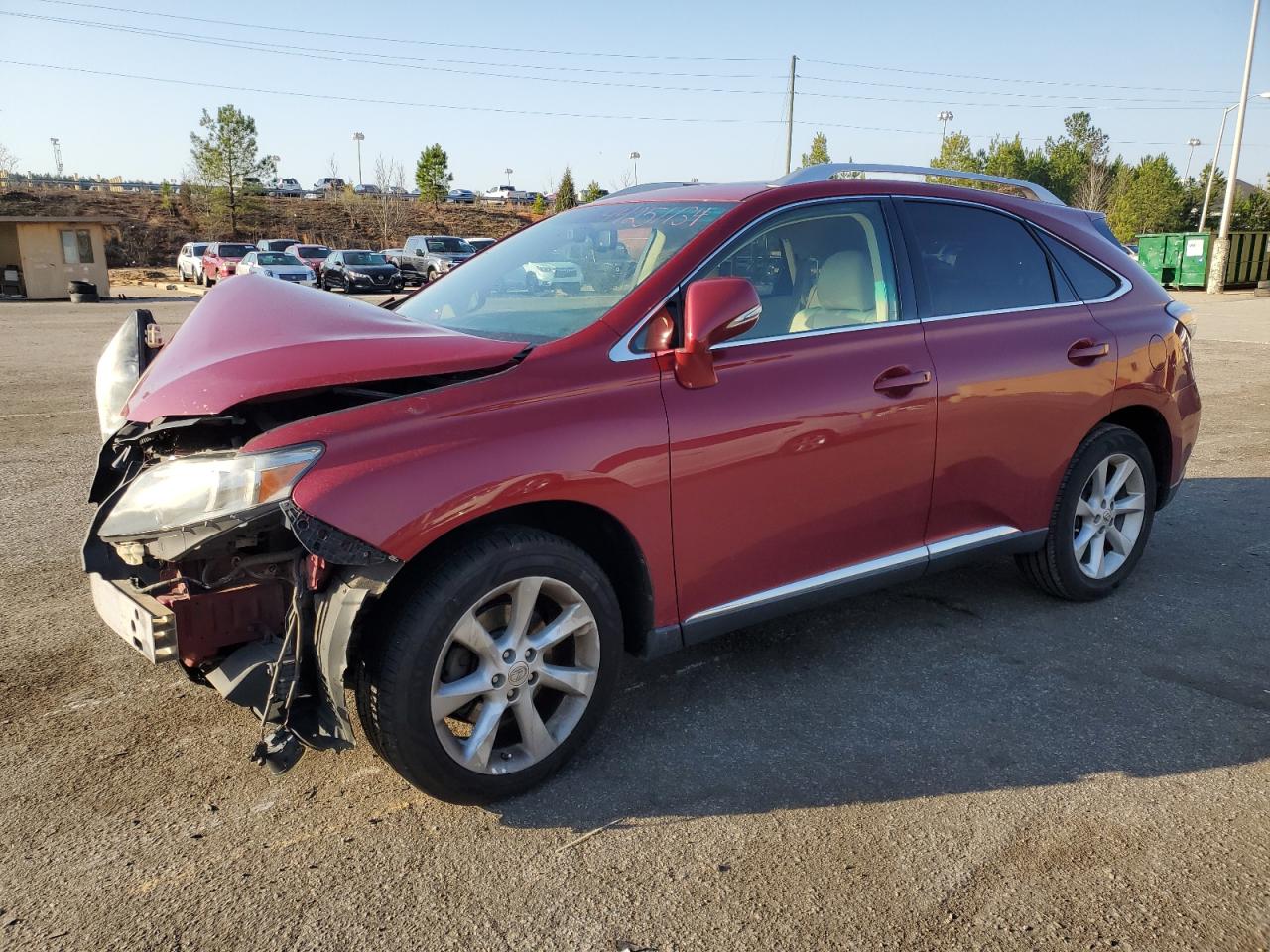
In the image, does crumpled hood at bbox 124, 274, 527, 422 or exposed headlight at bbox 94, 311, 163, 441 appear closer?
crumpled hood at bbox 124, 274, 527, 422

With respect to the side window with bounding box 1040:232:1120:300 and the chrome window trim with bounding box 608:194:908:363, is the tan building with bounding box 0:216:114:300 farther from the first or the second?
the side window with bounding box 1040:232:1120:300

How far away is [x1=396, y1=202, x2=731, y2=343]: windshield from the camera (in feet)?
11.0

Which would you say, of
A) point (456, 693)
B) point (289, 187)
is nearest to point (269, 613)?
point (456, 693)

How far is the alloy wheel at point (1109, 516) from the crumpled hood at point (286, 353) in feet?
9.36

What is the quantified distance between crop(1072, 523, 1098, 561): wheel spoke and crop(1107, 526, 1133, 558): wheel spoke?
14 cm

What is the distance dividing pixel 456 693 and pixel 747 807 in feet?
3.08

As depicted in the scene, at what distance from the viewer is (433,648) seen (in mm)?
2680

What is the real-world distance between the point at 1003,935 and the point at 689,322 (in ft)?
6.17

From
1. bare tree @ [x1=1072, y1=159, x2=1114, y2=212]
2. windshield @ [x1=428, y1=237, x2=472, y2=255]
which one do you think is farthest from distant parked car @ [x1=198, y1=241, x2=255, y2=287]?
bare tree @ [x1=1072, y1=159, x2=1114, y2=212]

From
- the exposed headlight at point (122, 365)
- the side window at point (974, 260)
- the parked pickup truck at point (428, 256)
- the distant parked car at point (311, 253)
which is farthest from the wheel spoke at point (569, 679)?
the distant parked car at point (311, 253)

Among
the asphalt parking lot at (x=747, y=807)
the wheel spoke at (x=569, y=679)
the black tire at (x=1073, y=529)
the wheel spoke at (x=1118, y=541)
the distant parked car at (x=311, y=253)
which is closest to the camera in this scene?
the asphalt parking lot at (x=747, y=807)

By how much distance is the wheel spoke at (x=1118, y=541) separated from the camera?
14.9 ft

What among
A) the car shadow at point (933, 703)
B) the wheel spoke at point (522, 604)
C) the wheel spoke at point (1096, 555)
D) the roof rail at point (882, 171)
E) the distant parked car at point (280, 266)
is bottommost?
the car shadow at point (933, 703)

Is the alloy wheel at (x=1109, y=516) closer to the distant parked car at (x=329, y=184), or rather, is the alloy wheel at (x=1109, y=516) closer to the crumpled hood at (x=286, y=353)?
the crumpled hood at (x=286, y=353)
